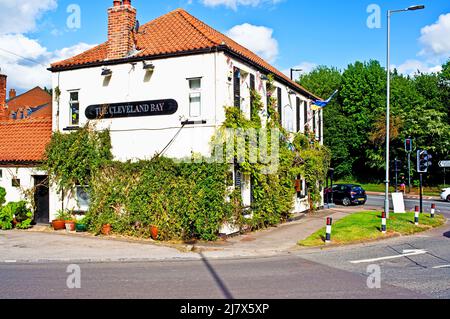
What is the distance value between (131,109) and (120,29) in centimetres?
359

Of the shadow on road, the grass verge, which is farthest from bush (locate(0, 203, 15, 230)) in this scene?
the grass verge

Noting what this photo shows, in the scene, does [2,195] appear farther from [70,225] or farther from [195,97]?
[195,97]

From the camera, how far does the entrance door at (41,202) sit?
66.3ft

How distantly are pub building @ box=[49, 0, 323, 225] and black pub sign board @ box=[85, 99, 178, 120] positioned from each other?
4 centimetres

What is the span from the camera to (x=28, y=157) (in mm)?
20203

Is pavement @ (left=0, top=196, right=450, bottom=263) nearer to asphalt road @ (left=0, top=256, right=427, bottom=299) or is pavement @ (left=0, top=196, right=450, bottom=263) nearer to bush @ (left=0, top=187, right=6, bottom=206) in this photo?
asphalt road @ (left=0, top=256, right=427, bottom=299)

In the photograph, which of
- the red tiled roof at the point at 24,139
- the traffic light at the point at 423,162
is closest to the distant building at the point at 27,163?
the red tiled roof at the point at 24,139

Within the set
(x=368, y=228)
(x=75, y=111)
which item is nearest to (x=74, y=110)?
(x=75, y=111)

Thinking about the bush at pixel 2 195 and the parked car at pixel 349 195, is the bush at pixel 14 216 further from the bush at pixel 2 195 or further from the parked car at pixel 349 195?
the parked car at pixel 349 195

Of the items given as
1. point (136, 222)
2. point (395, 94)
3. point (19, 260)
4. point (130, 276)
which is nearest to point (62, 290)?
point (130, 276)

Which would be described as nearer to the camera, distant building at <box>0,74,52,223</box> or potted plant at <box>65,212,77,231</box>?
potted plant at <box>65,212,77,231</box>

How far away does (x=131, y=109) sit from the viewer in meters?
18.3

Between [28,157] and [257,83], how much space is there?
11.0 m

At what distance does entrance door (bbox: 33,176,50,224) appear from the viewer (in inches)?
796
